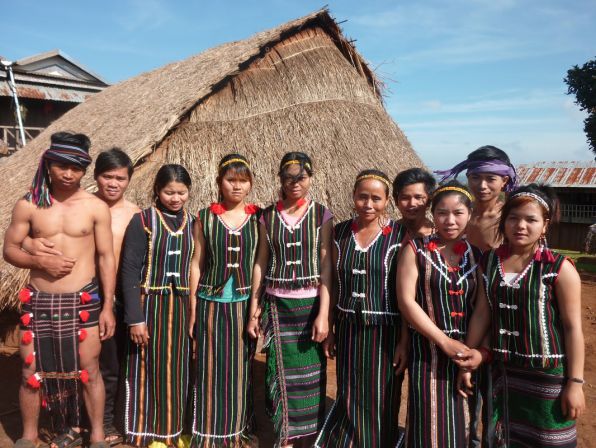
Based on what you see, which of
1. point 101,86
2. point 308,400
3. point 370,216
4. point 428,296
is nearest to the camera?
point 428,296

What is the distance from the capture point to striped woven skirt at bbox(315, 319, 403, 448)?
8.41 ft

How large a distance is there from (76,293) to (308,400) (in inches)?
61.4

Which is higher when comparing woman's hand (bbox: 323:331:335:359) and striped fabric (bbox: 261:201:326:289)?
striped fabric (bbox: 261:201:326:289)

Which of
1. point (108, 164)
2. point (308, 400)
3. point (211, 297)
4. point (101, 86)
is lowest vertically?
point (308, 400)

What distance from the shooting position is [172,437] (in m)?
2.97

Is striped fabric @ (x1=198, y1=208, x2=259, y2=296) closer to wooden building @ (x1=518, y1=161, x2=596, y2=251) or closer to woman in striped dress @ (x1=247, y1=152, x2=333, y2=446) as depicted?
woman in striped dress @ (x1=247, y1=152, x2=333, y2=446)

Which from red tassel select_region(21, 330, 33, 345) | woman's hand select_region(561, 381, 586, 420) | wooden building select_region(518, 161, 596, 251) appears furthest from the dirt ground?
wooden building select_region(518, 161, 596, 251)

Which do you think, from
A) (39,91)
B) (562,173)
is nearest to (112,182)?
(39,91)

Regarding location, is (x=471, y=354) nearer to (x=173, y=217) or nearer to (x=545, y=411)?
(x=545, y=411)

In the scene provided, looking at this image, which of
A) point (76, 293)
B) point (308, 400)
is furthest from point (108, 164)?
point (308, 400)

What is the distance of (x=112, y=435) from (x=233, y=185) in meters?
1.91

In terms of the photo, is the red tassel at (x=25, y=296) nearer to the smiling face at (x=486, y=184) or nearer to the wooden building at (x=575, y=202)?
the smiling face at (x=486, y=184)

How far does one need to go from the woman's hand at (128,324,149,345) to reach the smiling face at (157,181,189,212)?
2.51ft

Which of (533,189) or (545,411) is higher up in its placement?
(533,189)
